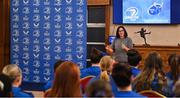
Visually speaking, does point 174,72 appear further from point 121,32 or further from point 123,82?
point 121,32

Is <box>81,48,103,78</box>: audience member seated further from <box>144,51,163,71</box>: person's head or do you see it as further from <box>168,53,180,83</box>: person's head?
<box>168,53,180,83</box>: person's head

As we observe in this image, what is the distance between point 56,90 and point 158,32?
5.68m

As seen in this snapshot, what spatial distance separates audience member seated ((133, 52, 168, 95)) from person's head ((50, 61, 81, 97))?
1.02 meters

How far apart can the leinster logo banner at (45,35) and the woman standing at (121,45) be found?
48.6 inches

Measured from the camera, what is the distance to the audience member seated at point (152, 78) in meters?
3.36

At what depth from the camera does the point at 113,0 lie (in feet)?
26.5

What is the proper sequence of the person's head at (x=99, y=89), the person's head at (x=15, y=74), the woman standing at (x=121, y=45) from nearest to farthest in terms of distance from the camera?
the person's head at (x=99, y=89), the person's head at (x=15, y=74), the woman standing at (x=121, y=45)

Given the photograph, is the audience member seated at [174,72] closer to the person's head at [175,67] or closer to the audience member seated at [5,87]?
the person's head at [175,67]

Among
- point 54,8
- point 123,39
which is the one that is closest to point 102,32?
point 54,8

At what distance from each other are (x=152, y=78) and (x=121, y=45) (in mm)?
3049

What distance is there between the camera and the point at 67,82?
2.48 meters

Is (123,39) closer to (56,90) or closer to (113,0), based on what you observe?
(113,0)

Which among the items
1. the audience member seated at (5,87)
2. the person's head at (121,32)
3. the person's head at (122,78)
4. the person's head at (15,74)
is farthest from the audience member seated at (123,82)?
the person's head at (121,32)

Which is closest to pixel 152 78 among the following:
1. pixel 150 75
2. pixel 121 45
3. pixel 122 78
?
pixel 150 75
